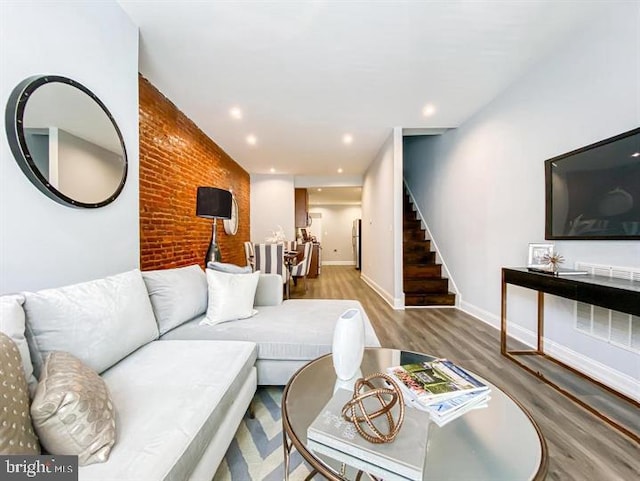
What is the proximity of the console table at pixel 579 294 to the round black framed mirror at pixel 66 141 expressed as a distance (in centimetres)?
304

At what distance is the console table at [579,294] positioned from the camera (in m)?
1.39

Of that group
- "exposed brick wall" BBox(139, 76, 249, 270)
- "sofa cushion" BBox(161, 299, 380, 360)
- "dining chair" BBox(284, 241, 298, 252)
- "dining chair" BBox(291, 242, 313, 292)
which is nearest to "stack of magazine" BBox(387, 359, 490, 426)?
"sofa cushion" BBox(161, 299, 380, 360)

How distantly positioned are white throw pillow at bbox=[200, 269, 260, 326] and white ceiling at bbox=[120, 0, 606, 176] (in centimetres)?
187

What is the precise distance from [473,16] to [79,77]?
8.62ft

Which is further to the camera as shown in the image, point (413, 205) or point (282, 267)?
point (413, 205)

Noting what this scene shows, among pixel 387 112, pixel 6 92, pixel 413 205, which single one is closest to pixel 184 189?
pixel 6 92

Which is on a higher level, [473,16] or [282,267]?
[473,16]

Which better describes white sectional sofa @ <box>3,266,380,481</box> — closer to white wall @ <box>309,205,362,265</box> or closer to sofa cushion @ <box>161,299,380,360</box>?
sofa cushion @ <box>161,299,380,360</box>

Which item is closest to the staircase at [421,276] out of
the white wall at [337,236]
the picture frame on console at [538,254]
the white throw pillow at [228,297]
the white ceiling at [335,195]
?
the picture frame on console at [538,254]

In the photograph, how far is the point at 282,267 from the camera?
4184 millimetres

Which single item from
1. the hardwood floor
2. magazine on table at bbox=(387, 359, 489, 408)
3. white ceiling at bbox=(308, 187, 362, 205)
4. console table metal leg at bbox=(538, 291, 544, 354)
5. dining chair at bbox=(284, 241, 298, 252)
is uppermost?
white ceiling at bbox=(308, 187, 362, 205)

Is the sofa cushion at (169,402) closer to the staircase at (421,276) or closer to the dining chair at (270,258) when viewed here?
the dining chair at (270,258)

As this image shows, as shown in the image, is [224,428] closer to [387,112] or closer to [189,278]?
[189,278]

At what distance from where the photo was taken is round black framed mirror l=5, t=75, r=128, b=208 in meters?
1.24
